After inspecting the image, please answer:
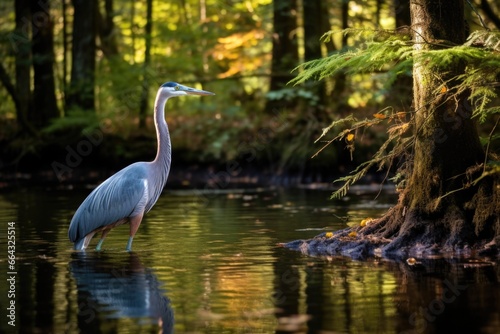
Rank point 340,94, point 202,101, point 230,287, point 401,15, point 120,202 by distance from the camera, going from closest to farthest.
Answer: point 230,287
point 120,202
point 401,15
point 340,94
point 202,101

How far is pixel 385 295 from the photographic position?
7883mm

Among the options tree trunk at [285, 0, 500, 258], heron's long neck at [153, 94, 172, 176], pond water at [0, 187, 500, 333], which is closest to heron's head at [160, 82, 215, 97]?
heron's long neck at [153, 94, 172, 176]

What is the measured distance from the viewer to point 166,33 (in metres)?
32.0

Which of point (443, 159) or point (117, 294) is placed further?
point (443, 159)

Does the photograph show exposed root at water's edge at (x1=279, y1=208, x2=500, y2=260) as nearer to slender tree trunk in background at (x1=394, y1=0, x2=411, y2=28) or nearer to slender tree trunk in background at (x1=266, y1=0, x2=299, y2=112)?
A: slender tree trunk in background at (x1=394, y1=0, x2=411, y2=28)

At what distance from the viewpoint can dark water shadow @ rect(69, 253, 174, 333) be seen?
7090 mm

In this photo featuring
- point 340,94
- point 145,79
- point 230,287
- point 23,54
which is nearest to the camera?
point 230,287

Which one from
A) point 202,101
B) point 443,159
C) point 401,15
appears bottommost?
point 443,159

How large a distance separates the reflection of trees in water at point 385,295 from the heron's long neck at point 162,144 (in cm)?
306

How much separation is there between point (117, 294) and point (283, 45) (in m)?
20.7

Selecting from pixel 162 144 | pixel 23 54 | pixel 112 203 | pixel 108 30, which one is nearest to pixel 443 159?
pixel 162 144

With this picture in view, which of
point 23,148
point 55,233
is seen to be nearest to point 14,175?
point 23,148

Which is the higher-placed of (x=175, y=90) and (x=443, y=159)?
(x=175, y=90)

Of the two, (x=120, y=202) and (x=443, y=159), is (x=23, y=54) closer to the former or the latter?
(x=120, y=202)
